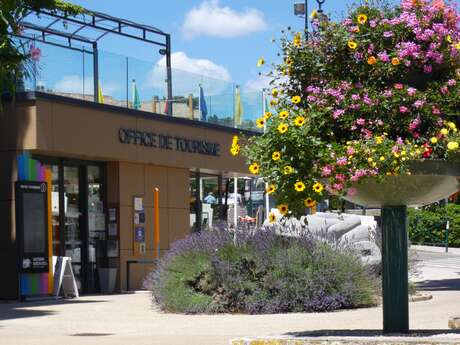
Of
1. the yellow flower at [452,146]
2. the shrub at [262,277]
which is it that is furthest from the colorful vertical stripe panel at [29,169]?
the yellow flower at [452,146]

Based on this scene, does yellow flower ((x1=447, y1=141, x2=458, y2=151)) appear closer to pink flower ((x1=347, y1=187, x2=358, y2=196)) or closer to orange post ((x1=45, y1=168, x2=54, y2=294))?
pink flower ((x1=347, y1=187, x2=358, y2=196))

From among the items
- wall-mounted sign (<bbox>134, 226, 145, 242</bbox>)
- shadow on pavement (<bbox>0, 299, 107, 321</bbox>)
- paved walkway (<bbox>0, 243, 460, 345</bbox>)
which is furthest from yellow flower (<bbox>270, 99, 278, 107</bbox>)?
wall-mounted sign (<bbox>134, 226, 145, 242</bbox>)

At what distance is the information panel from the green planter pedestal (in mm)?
10966

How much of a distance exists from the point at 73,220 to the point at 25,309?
4.30 meters

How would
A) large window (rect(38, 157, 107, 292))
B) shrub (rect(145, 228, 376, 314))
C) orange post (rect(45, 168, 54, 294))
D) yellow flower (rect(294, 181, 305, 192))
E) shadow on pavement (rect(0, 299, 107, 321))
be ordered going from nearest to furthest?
1. yellow flower (rect(294, 181, 305, 192))
2. shrub (rect(145, 228, 376, 314))
3. shadow on pavement (rect(0, 299, 107, 321))
4. orange post (rect(45, 168, 54, 294))
5. large window (rect(38, 157, 107, 292))

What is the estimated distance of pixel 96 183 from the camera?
69.5 ft

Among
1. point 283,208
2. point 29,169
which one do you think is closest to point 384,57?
point 283,208

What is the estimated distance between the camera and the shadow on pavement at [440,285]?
62.3 ft

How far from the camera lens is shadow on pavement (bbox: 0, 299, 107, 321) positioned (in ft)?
48.8

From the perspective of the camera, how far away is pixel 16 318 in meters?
14.3

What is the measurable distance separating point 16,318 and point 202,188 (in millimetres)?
11592

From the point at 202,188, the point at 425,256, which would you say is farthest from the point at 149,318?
the point at 425,256

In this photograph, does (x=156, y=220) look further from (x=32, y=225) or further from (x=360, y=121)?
(x=360, y=121)

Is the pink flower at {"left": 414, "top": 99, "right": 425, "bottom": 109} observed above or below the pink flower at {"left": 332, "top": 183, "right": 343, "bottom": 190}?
above
